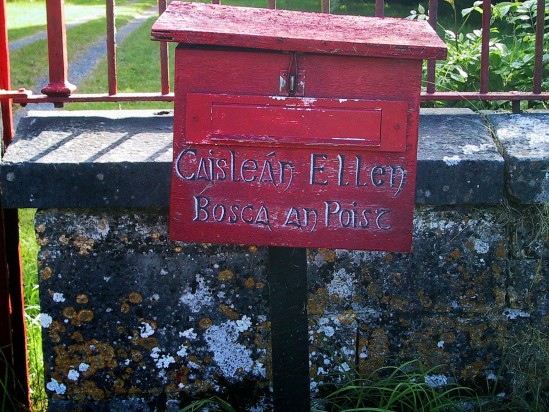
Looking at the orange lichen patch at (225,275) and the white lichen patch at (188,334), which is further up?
the orange lichen patch at (225,275)

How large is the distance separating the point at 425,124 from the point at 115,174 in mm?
1085

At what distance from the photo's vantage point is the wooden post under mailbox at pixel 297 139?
1.94 meters

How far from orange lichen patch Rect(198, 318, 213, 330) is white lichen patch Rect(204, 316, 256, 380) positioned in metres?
0.01

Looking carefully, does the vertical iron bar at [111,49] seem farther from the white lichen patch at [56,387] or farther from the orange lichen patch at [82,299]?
the white lichen patch at [56,387]

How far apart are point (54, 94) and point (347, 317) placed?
122 centimetres

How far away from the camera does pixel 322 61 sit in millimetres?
1956

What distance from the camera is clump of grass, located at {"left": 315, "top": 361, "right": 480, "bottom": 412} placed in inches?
98.1

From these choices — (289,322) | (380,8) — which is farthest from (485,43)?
(289,322)

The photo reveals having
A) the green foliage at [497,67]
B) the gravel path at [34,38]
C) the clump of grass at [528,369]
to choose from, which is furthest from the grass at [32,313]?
the gravel path at [34,38]

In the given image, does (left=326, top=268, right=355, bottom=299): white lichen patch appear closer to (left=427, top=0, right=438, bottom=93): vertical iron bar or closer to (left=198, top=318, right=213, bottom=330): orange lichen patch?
(left=198, top=318, right=213, bottom=330): orange lichen patch

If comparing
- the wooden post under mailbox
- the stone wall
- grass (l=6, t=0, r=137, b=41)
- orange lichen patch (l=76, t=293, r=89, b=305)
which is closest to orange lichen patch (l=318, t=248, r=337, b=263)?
the stone wall

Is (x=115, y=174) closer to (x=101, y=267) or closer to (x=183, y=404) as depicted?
(x=101, y=267)

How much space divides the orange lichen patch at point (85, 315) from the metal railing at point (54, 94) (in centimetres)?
34

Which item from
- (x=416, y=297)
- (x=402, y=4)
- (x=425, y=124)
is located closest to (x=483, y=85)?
(x=425, y=124)
